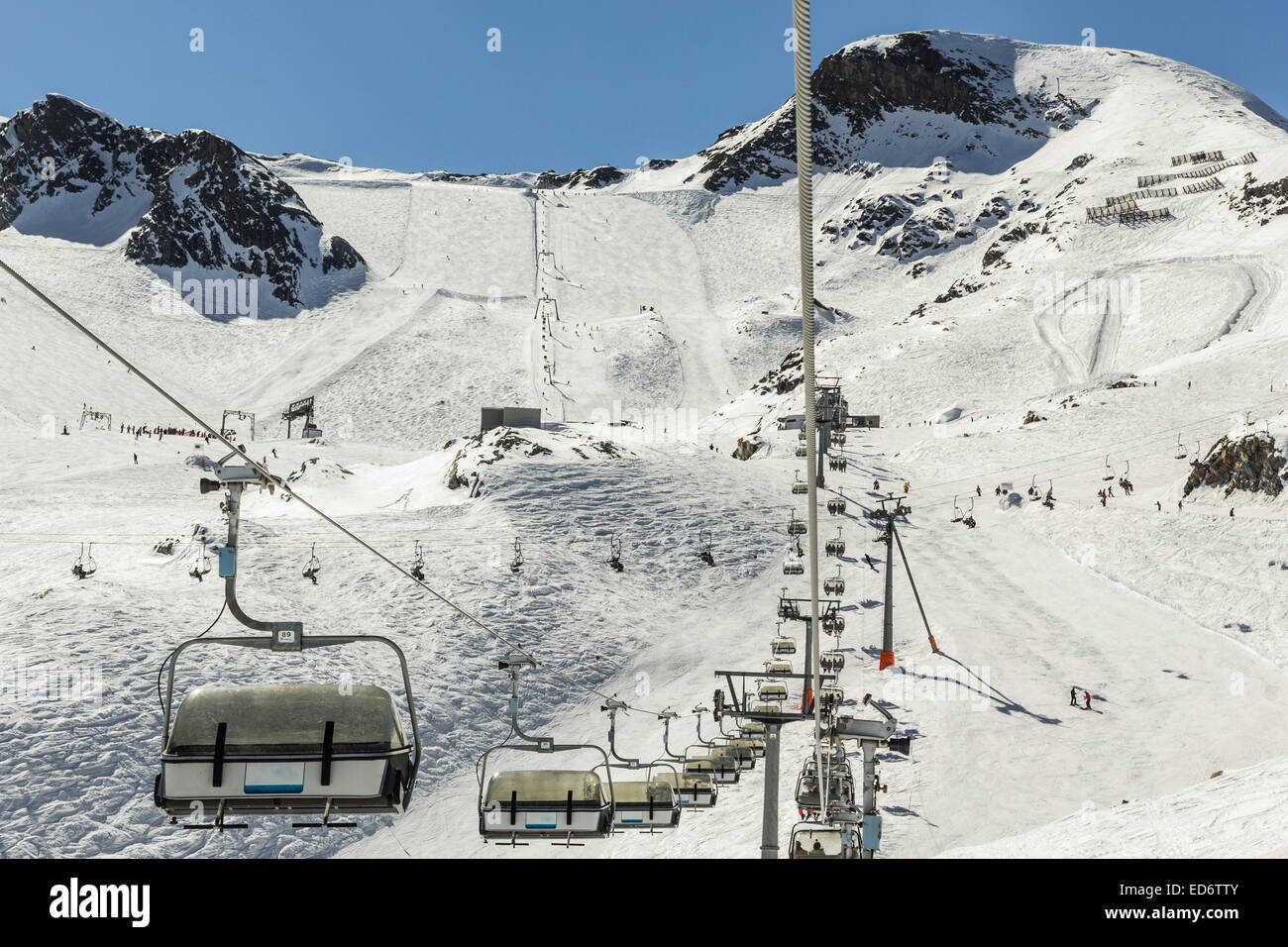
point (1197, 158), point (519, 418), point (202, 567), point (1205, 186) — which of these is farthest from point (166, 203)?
point (1197, 158)

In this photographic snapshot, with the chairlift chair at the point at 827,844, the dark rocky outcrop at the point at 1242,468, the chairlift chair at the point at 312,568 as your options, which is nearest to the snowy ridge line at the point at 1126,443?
the dark rocky outcrop at the point at 1242,468

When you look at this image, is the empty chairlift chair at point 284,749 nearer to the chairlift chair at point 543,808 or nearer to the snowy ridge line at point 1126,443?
the chairlift chair at point 543,808

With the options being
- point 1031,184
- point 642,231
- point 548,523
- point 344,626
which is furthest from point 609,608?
point 1031,184

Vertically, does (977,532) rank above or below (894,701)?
above

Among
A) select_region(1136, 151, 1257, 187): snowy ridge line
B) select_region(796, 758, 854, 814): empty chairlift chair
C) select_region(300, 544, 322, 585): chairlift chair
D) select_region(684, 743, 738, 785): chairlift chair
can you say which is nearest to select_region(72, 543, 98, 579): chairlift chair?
select_region(300, 544, 322, 585): chairlift chair

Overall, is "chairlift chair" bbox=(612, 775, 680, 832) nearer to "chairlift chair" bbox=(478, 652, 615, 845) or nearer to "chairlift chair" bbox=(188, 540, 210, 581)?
"chairlift chair" bbox=(478, 652, 615, 845)

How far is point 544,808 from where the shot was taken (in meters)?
12.7

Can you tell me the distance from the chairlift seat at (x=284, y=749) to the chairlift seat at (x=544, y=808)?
182 inches

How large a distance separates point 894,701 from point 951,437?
36.7m

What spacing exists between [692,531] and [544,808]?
113ft

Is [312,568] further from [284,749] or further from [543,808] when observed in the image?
[284,749]

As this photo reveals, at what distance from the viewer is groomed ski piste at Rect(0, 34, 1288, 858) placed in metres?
26.3
